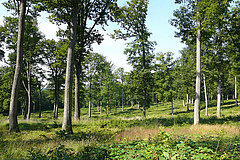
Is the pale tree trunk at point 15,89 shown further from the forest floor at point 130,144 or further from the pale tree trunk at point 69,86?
the pale tree trunk at point 69,86

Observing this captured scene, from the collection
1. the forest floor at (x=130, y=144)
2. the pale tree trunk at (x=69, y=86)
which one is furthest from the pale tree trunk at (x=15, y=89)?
the pale tree trunk at (x=69, y=86)

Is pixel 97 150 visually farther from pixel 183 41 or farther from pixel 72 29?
pixel 183 41

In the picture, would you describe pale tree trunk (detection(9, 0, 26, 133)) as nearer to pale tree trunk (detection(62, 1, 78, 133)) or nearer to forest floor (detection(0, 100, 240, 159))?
forest floor (detection(0, 100, 240, 159))

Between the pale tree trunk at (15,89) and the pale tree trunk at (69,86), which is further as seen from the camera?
the pale tree trunk at (15,89)

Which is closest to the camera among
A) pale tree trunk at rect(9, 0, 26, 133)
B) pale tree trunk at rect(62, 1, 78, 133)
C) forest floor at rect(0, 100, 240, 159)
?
forest floor at rect(0, 100, 240, 159)

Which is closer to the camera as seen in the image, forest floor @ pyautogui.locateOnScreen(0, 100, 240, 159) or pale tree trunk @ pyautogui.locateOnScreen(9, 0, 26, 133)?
forest floor @ pyautogui.locateOnScreen(0, 100, 240, 159)

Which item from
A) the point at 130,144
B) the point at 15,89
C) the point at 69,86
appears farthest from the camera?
the point at 15,89

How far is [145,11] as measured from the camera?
17.2 m

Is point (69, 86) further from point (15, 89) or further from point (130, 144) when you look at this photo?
point (130, 144)

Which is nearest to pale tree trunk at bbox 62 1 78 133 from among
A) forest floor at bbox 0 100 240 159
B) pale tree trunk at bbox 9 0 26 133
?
forest floor at bbox 0 100 240 159

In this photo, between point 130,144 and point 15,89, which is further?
point 15,89

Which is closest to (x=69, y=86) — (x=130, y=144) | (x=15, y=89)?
(x=15, y=89)

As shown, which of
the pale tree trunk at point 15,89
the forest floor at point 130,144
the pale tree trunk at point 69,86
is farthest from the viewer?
the pale tree trunk at point 15,89

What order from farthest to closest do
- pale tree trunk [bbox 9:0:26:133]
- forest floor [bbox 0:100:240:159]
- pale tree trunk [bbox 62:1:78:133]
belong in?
pale tree trunk [bbox 9:0:26:133], pale tree trunk [bbox 62:1:78:133], forest floor [bbox 0:100:240:159]
